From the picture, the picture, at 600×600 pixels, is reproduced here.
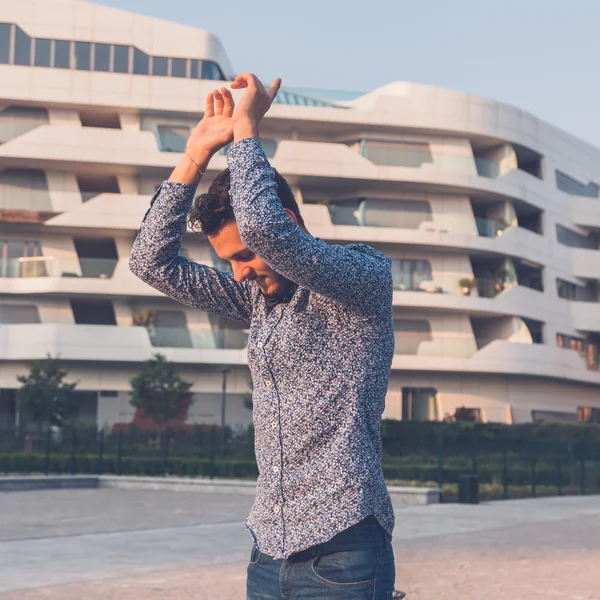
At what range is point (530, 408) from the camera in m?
50.5

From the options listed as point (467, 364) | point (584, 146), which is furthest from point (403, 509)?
point (584, 146)

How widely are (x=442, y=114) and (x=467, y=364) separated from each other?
1145cm

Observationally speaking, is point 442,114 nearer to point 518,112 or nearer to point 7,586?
point 518,112

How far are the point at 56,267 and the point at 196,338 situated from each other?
663 cm

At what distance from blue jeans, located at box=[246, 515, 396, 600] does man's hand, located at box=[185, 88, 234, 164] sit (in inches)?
39.9

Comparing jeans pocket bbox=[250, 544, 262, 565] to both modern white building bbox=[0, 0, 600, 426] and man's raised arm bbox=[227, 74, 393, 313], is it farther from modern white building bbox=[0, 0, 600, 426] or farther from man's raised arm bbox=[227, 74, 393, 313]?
modern white building bbox=[0, 0, 600, 426]

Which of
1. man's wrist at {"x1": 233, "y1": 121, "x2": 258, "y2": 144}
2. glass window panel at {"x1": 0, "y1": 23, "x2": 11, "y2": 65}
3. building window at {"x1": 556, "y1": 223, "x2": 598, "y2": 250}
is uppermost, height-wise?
glass window panel at {"x1": 0, "y1": 23, "x2": 11, "y2": 65}

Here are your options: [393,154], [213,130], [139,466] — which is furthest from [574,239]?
[213,130]

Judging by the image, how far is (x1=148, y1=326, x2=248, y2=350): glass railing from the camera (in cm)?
4475

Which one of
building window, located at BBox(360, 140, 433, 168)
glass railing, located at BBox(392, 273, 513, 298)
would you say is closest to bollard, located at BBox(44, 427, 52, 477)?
glass railing, located at BBox(392, 273, 513, 298)

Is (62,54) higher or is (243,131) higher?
(62,54)

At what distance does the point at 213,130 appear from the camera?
2.73 metres

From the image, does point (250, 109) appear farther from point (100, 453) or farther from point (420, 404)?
point (420, 404)

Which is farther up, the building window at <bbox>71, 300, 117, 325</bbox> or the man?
the building window at <bbox>71, 300, 117, 325</bbox>
